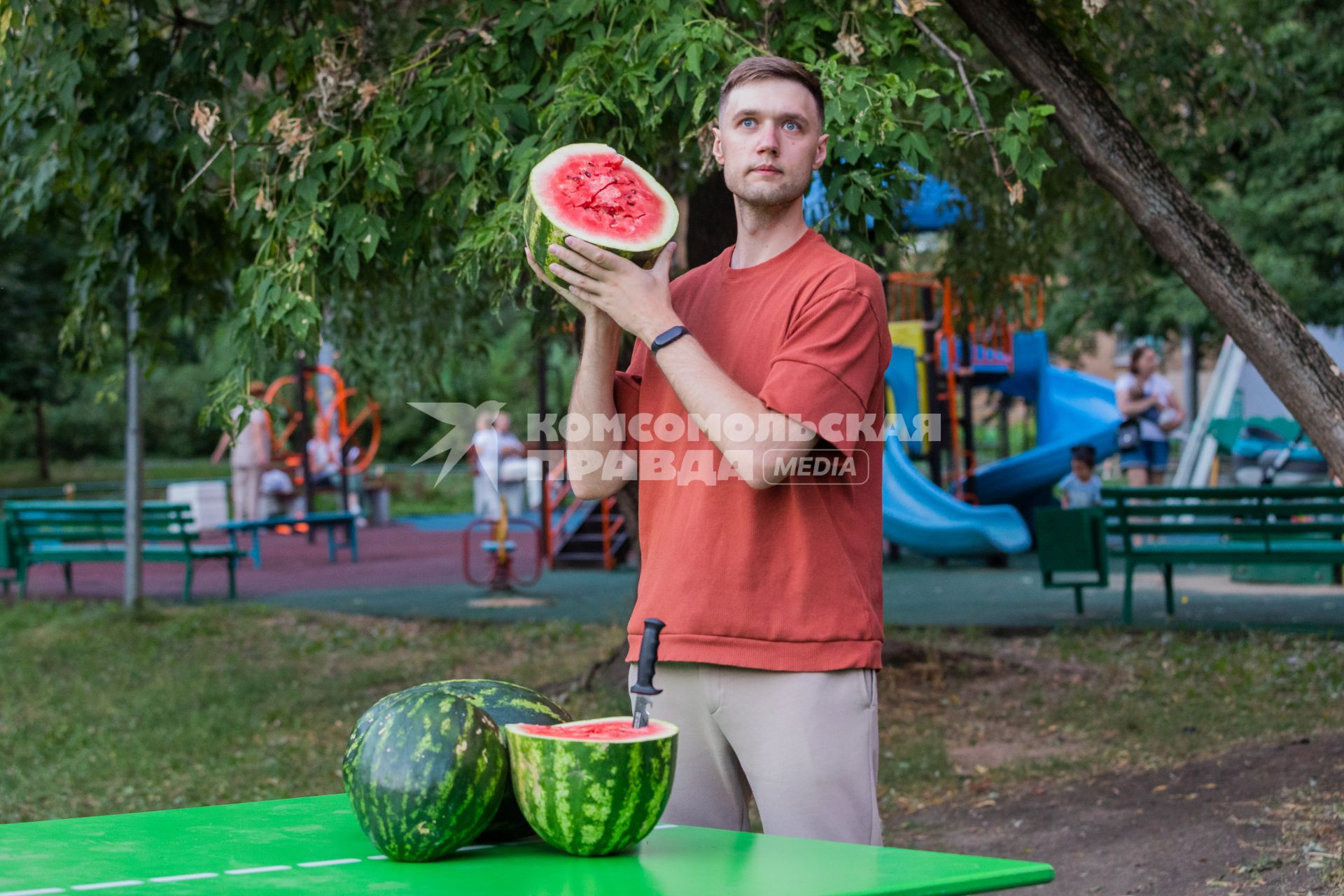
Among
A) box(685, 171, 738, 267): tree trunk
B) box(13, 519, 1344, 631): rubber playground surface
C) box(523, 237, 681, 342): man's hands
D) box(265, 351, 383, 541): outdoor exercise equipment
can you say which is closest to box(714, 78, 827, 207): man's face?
box(523, 237, 681, 342): man's hands

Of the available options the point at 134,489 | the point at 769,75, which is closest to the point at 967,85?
the point at 769,75

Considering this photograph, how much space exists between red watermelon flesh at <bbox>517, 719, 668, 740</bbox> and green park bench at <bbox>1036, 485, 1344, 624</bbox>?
8800 millimetres

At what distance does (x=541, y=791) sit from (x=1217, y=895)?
3481mm

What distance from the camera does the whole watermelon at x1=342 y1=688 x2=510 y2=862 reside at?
2057 millimetres

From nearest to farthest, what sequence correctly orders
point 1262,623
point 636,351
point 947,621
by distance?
point 636,351
point 1262,623
point 947,621

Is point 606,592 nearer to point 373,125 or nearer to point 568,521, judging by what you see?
point 568,521

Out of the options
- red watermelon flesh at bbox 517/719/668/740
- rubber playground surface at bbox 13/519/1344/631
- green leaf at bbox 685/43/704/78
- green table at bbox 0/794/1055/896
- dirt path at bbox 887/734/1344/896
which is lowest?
dirt path at bbox 887/734/1344/896

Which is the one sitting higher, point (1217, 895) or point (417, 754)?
point (417, 754)

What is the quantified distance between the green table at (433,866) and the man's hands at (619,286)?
848 millimetres

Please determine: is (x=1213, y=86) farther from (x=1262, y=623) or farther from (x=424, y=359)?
(x=424, y=359)

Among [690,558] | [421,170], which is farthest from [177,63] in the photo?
[690,558]

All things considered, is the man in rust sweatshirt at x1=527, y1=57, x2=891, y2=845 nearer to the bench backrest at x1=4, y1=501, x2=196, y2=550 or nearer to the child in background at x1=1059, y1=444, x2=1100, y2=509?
the bench backrest at x1=4, y1=501, x2=196, y2=550

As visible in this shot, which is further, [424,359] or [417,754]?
[424,359]

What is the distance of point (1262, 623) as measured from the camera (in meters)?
10.6
